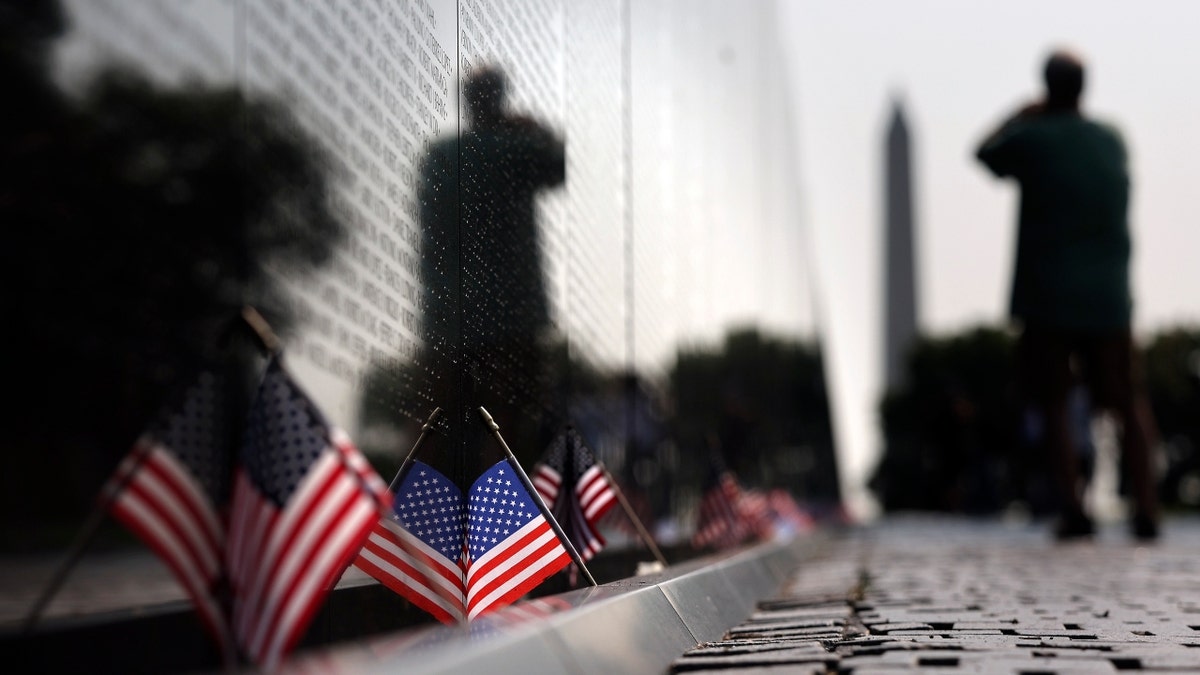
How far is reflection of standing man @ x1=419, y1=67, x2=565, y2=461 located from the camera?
383 cm

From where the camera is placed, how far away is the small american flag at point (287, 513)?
94.2 inches

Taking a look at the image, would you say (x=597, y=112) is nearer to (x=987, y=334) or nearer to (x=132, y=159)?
(x=132, y=159)

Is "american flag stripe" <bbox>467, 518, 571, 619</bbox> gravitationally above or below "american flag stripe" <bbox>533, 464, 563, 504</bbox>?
below

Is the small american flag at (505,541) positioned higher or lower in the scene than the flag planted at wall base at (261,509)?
lower

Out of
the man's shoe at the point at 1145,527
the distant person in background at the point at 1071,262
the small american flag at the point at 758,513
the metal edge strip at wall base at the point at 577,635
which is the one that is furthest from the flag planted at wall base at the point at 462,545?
the man's shoe at the point at 1145,527

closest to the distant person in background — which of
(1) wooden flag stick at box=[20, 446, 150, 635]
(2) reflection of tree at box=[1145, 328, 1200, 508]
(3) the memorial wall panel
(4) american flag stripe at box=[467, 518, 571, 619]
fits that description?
(3) the memorial wall panel

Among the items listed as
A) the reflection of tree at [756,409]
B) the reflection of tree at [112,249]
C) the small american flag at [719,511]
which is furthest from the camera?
the reflection of tree at [756,409]

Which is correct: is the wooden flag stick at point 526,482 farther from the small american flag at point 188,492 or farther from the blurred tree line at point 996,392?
the blurred tree line at point 996,392

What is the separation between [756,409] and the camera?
1443 cm

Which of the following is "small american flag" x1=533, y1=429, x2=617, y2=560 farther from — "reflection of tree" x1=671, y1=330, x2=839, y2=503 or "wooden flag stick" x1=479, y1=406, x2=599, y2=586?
"reflection of tree" x1=671, y1=330, x2=839, y2=503

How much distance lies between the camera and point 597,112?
6598 mm

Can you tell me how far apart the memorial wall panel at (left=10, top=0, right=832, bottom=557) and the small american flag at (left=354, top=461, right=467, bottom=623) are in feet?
0.31

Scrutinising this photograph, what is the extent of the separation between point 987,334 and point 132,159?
6359 centimetres

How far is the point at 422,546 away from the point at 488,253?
904 millimetres
